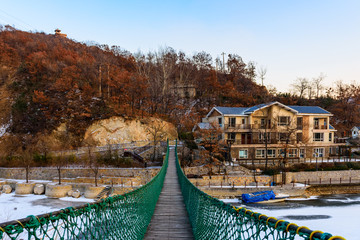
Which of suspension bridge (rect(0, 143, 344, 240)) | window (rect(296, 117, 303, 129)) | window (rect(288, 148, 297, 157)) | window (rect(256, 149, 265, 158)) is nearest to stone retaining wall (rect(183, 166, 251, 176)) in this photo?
window (rect(256, 149, 265, 158))

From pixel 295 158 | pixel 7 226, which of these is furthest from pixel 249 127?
pixel 7 226

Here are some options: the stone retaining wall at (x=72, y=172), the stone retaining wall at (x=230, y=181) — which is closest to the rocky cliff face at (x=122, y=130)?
the stone retaining wall at (x=72, y=172)

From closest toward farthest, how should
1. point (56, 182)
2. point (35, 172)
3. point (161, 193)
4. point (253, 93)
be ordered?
point (161, 193) < point (56, 182) < point (35, 172) < point (253, 93)

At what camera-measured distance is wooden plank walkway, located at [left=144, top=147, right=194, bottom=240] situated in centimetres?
383

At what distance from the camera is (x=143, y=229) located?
380cm

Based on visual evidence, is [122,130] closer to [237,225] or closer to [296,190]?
[296,190]

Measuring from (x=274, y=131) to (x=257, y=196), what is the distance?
8588 millimetres

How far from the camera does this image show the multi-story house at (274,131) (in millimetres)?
21812

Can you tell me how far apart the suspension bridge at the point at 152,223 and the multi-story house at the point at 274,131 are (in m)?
17.2

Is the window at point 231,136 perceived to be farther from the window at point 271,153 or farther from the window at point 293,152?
the window at point 293,152

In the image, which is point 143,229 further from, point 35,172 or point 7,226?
point 35,172

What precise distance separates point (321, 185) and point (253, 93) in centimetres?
2254

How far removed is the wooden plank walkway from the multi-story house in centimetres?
1544

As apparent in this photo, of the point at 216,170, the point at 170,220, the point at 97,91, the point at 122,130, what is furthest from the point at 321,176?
the point at 97,91
